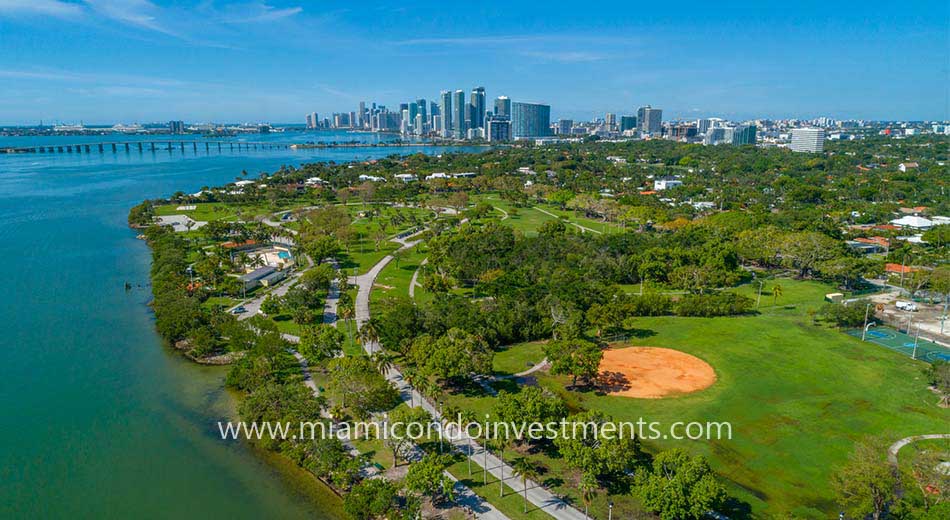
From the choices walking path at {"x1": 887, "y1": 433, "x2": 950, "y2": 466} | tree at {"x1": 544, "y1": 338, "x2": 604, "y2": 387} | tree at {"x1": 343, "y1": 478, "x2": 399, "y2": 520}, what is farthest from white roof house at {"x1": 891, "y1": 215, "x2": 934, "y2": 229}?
tree at {"x1": 343, "y1": 478, "x2": 399, "y2": 520}

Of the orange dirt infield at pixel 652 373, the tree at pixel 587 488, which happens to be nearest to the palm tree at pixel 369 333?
the orange dirt infield at pixel 652 373

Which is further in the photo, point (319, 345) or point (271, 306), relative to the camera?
point (271, 306)

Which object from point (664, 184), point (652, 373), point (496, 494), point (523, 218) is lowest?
point (496, 494)

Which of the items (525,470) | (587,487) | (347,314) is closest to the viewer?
(587,487)

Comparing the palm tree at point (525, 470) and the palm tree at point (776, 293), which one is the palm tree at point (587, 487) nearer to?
the palm tree at point (525, 470)

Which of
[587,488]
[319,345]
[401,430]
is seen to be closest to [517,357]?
[319,345]

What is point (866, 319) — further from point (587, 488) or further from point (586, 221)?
point (586, 221)

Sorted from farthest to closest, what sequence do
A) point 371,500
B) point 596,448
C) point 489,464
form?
point 489,464 < point 596,448 < point 371,500
